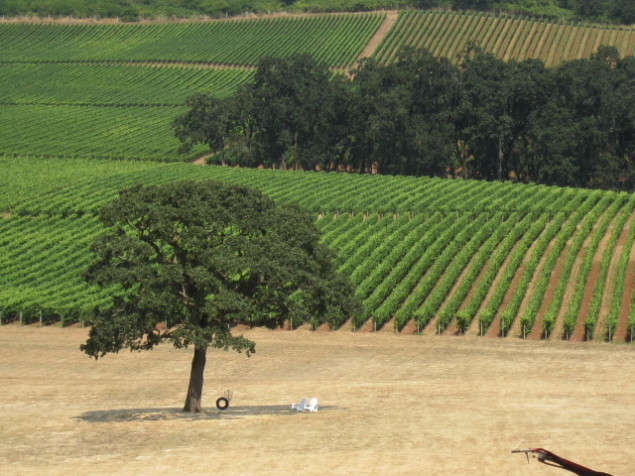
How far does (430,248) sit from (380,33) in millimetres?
101202

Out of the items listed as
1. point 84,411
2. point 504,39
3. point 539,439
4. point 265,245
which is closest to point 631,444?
point 539,439

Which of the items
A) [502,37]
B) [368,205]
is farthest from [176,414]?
[502,37]

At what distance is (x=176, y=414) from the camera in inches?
1688

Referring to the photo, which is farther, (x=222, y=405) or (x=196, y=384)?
(x=222, y=405)

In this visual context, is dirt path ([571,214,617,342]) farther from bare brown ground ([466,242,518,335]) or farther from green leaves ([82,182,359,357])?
green leaves ([82,182,359,357])

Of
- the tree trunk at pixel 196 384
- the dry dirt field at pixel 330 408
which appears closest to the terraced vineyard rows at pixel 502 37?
the dry dirt field at pixel 330 408

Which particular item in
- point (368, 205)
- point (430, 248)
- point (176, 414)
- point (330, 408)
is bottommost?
point (176, 414)

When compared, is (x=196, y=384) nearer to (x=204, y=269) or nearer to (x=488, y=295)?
(x=204, y=269)

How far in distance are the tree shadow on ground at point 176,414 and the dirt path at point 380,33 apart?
401 feet

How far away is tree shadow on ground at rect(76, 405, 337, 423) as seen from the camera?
138 ft

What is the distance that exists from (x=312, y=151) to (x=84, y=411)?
261ft

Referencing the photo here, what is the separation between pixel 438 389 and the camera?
47.0 meters

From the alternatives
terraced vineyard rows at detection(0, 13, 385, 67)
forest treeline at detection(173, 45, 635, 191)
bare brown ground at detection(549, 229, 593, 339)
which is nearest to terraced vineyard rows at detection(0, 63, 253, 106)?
terraced vineyard rows at detection(0, 13, 385, 67)

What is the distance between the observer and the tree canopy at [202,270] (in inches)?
1615
